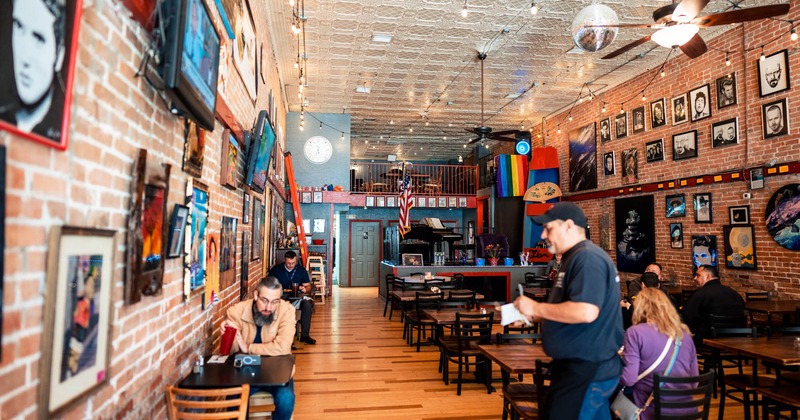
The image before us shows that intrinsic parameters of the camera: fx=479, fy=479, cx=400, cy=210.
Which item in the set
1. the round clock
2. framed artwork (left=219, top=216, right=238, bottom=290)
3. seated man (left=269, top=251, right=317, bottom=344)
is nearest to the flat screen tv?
framed artwork (left=219, top=216, right=238, bottom=290)

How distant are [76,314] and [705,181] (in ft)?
31.1

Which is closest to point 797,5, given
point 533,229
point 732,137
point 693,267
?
point 732,137

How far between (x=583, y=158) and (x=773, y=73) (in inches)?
210

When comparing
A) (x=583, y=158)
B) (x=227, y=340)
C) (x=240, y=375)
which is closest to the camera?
(x=240, y=375)

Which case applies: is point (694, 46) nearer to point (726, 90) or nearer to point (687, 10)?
point (687, 10)

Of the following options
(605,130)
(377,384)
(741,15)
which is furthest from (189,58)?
Answer: (605,130)

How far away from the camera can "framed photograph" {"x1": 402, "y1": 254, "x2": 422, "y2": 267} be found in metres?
11.7

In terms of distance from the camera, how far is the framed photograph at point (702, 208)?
8.39m

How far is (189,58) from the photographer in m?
2.19

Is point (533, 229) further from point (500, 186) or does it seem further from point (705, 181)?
point (705, 181)

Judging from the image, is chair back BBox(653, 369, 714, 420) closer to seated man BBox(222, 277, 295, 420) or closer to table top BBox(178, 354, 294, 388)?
table top BBox(178, 354, 294, 388)

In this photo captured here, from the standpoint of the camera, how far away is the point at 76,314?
5.03 ft

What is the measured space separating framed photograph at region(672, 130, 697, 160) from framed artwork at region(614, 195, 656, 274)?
3.48ft

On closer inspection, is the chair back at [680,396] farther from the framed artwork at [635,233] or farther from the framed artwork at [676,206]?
the framed artwork at [635,233]
